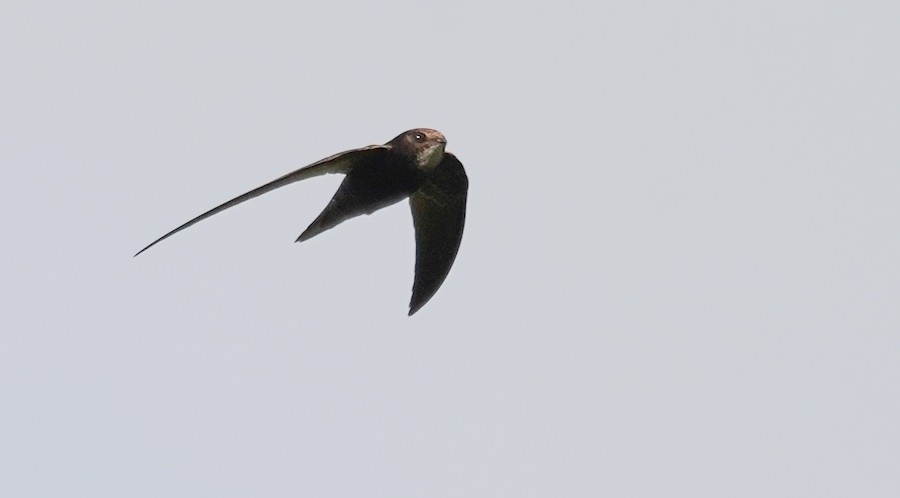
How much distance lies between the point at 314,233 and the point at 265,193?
1853 millimetres

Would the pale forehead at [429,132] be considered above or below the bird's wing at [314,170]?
above

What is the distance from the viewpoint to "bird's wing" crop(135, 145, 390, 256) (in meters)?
10.7

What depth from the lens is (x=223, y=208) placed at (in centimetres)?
1072

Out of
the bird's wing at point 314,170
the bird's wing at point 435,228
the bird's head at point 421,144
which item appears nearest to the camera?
the bird's wing at point 314,170

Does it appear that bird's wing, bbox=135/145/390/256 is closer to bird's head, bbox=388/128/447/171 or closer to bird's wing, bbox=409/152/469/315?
bird's head, bbox=388/128/447/171

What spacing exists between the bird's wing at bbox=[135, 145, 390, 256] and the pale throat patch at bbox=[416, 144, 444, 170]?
31 centimetres

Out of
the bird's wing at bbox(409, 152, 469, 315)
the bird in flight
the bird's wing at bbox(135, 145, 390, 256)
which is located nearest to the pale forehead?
the bird in flight

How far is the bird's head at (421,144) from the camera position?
12.1 metres

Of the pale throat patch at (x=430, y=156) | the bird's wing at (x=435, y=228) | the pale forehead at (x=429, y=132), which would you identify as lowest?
the bird's wing at (x=435, y=228)

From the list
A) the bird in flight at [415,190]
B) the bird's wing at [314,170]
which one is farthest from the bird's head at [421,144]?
the bird's wing at [314,170]

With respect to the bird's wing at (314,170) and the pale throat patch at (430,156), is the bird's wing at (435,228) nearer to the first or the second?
the pale throat patch at (430,156)

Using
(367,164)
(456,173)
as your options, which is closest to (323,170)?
(367,164)

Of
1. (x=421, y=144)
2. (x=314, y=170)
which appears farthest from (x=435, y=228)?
(x=314, y=170)

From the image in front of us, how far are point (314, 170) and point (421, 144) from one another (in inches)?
35.7
